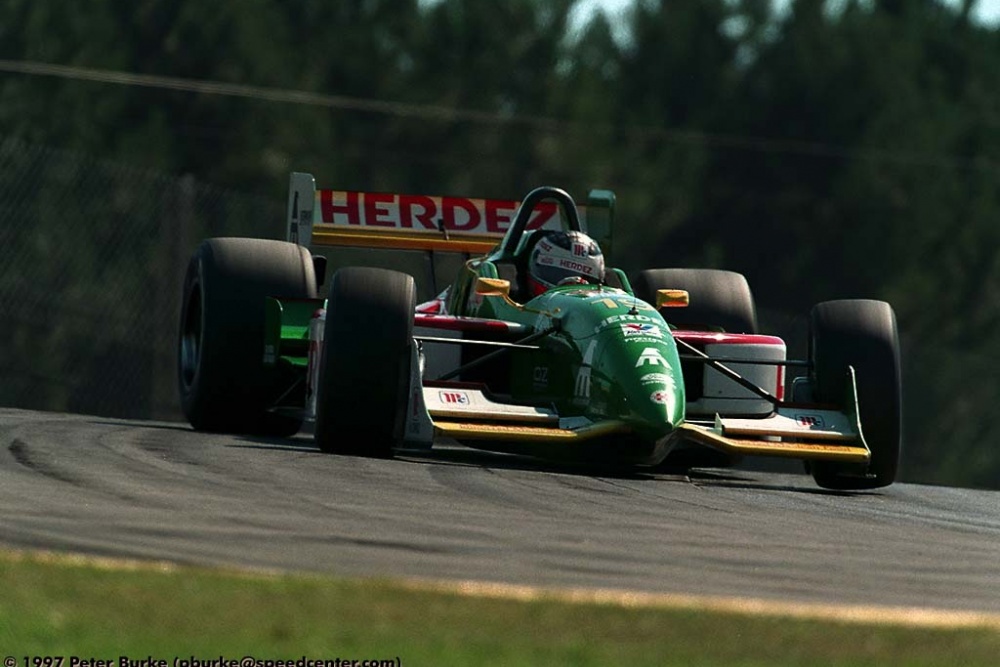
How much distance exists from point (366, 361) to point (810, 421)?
209cm

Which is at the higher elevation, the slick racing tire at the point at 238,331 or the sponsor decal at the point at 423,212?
the sponsor decal at the point at 423,212

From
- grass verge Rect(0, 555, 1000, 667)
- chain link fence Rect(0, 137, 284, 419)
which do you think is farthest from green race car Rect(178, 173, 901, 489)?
grass verge Rect(0, 555, 1000, 667)

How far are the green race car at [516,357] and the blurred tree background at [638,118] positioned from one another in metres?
10.6

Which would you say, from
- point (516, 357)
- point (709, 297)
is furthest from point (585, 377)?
point (709, 297)

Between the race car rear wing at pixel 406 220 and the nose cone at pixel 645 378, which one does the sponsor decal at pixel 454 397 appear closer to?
the nose cone at pixel 645 378

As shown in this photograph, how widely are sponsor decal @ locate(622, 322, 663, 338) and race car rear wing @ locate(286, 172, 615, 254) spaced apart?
3.10 metres

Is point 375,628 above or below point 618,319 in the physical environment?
below

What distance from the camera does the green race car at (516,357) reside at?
29.4 ft

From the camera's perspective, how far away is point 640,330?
9219 mm

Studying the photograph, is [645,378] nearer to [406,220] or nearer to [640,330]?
[640,330]

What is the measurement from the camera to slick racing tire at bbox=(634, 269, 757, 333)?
1224cm

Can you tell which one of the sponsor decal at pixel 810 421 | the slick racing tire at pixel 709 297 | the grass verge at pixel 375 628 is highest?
the slick racing tire at pixel 709 297

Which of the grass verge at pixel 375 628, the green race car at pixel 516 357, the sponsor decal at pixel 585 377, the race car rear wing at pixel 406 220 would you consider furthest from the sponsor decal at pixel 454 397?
the grass verge at pixel 375 628

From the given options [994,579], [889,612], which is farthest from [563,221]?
[889,612]
